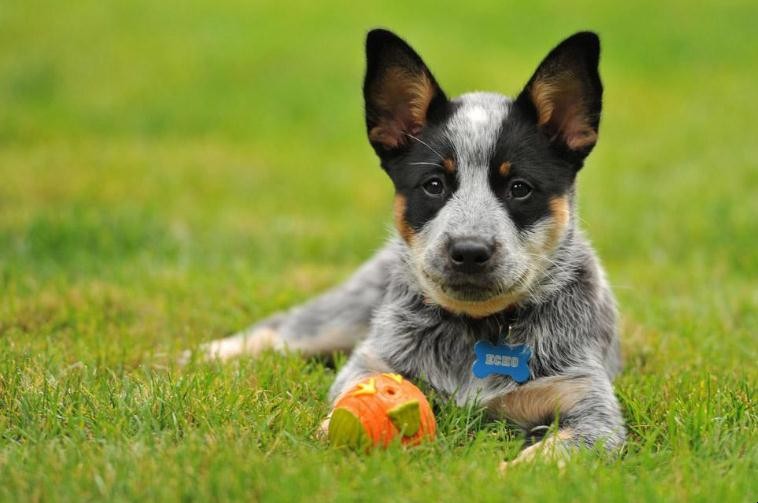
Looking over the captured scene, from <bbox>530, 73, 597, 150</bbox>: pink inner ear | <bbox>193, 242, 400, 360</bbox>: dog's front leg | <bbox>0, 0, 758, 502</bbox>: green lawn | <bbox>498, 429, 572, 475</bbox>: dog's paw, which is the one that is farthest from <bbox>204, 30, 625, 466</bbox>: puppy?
<bbox>193, 242, 400, 360</bbox>: dog's front leg

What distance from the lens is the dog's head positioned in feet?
14.9

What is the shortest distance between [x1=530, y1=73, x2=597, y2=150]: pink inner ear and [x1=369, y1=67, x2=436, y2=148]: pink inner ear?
0.55m

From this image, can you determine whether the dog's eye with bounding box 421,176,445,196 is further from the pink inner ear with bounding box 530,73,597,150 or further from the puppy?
the pink inner ear with bounding box 530,73,597,150

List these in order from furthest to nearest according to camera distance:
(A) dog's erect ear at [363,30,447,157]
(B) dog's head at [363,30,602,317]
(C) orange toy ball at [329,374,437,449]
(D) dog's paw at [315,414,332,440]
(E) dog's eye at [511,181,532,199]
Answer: (A) dog's erect ear at [363,30,447,157], (E) dog's eye at [511,181,532,199], (B) dog's head at [363,30,602,317], (D) dog's paw at [315,414,332,440], (C) orange toy ball at [329,374,437,449]

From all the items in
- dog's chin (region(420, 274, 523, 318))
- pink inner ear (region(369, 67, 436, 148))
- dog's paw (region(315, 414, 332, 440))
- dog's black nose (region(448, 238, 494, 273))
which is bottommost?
dog's paw (region(315, 414, 332, 440))

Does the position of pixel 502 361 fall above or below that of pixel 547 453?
above

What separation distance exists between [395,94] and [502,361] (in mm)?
1477

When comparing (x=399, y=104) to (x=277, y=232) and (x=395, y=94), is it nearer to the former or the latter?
(x=395, y=94)

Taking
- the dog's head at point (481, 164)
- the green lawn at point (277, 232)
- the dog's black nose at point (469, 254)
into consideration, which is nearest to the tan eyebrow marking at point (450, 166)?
the dog's head at point (481, 164)

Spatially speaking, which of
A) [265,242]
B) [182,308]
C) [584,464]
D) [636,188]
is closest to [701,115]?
[636,188]

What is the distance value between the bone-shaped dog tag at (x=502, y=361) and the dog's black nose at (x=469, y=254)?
53 cm

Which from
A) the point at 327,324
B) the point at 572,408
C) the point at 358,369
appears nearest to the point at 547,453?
the point at 572,408

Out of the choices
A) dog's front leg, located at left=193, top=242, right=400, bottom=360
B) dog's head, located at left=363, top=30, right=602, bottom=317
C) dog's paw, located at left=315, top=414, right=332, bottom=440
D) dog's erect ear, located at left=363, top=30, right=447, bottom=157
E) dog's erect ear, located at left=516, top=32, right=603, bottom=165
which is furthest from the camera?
dog's front leg, located at left=193, top=242, right=400, bottom=360

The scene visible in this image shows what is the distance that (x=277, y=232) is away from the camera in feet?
31.0
